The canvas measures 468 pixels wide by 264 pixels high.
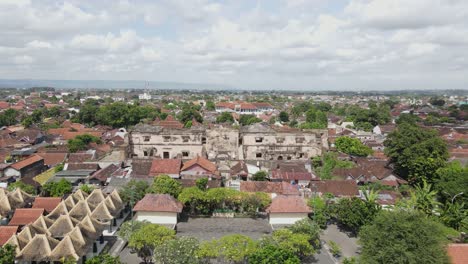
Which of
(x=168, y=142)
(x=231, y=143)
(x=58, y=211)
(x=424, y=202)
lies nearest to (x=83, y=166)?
(x=168, y=142)

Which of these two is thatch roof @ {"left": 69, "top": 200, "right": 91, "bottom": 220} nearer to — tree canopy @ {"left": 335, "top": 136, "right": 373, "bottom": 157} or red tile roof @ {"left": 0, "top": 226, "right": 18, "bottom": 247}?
red tile roof @ {"left": 0, "top": 226, "right": 18, "bottom": 247}

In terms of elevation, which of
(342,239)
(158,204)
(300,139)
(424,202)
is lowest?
(342,239)

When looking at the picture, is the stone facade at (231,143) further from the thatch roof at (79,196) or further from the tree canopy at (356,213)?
the tree canopy at (356,213)

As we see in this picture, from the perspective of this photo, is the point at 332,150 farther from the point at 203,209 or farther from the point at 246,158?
the point at 203,209

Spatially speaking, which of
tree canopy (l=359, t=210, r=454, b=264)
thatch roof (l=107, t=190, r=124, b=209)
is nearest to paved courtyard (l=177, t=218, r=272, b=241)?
thatch roof (l=107, t=190, r=124, b=209)

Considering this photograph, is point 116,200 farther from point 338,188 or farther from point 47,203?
point 338,188

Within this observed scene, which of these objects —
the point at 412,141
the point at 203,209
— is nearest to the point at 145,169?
the point at 203,209

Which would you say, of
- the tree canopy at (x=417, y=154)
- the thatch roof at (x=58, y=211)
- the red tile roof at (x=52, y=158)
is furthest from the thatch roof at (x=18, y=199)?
the tree canopy at (x=417, y=154)
